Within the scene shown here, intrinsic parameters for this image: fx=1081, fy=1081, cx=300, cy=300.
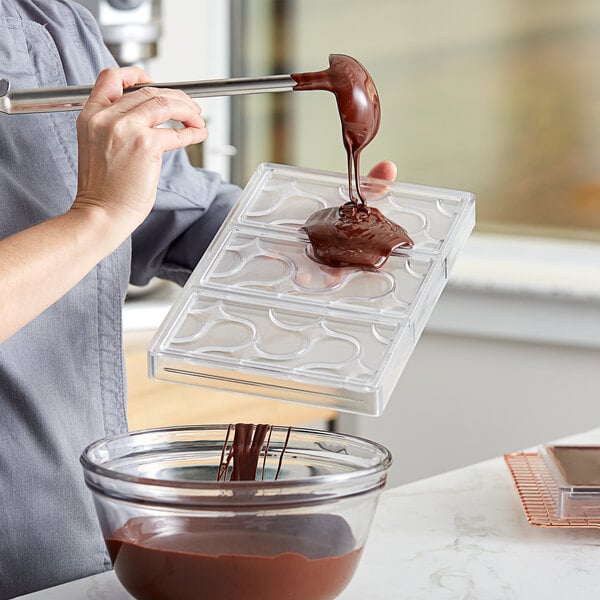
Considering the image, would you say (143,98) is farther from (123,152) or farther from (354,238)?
(354,238)

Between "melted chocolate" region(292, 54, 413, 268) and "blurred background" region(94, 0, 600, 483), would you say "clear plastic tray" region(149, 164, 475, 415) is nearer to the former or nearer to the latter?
"melted chocolate" region(292, 54, 413, 268)

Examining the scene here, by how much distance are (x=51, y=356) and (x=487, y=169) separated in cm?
142

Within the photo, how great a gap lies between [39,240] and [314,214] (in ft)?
0.85

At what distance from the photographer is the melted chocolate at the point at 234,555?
2.33 ft

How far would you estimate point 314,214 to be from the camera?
969 mm

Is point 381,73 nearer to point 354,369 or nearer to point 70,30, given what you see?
point 70,30

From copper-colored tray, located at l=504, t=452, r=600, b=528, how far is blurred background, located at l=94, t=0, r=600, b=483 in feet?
3.04

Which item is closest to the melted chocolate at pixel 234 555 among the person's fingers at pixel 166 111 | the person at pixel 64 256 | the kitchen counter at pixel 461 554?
the kitchen counter at pixel 461 554

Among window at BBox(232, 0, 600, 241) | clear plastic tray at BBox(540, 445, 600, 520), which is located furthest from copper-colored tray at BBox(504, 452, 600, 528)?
window at BBox(232, 0, 600, 241)

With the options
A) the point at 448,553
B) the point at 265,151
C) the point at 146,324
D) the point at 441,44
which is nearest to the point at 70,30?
the point at 448,553

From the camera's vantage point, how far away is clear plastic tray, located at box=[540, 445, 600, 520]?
3.18ft

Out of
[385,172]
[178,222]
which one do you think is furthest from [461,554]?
[178,222]

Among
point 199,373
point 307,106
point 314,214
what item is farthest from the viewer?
point 307,106

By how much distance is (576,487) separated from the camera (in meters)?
0.97
